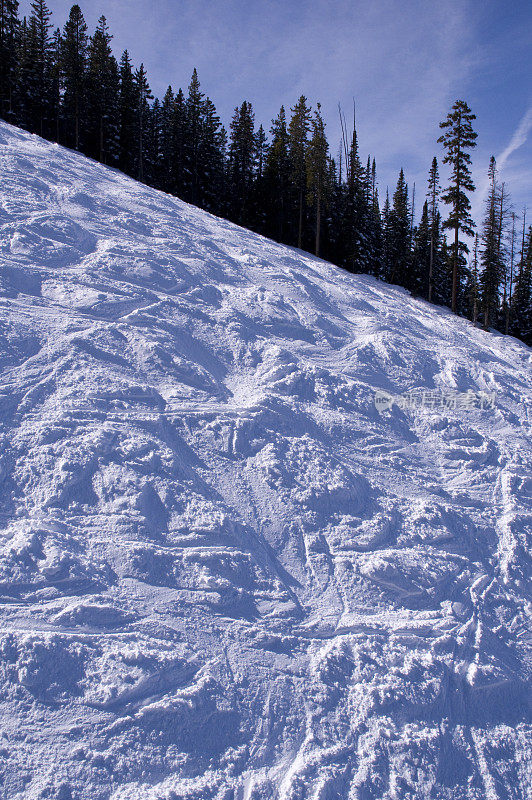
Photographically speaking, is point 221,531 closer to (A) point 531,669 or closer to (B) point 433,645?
(B) point 433,645

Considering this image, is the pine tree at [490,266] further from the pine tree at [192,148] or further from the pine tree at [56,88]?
the pine tree at [56,88]

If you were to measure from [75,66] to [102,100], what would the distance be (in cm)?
238

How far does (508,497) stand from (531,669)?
7.73 feet

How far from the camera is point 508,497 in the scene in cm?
622

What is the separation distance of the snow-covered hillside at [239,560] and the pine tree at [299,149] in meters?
26.0

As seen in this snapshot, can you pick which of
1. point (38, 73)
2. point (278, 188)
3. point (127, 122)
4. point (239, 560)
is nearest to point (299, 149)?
point (278, 188)

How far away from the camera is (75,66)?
101ft

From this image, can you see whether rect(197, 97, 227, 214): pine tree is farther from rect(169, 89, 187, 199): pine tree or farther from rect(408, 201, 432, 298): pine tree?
rect(408, 201, 432, 298): pine tree

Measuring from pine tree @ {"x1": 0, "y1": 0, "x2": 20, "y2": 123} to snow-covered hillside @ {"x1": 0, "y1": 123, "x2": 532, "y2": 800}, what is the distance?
97.0ft

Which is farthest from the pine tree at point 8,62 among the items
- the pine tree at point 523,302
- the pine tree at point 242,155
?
the pine tree at point 523,302

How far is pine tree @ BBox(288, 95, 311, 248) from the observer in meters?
30.7

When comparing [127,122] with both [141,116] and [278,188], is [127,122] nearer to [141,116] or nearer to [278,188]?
[141,116]

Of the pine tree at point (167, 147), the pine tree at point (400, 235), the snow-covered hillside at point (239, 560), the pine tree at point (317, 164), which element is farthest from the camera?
the pine tree at point (167, 147)

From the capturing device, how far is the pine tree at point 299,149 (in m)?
30.7
